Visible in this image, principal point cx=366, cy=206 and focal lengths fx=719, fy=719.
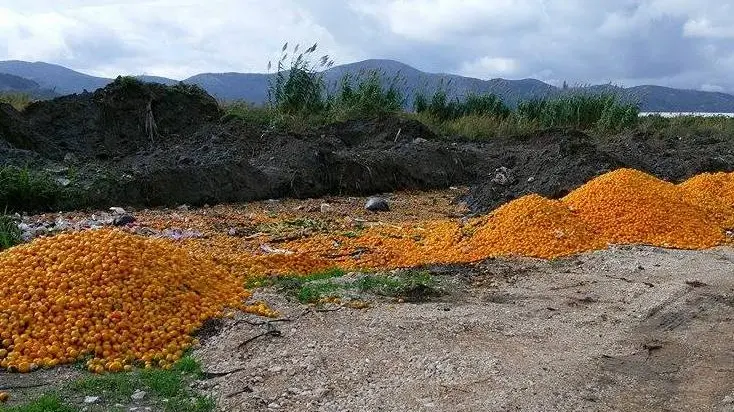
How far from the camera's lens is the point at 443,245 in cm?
754

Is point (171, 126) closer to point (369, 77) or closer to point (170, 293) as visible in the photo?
point (369, 77)

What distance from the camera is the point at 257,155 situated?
39.8 feet

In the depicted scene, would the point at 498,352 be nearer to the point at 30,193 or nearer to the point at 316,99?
the point at 30,193

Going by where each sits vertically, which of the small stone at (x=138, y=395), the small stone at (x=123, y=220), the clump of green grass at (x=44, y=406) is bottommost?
the small stone at (x=138, y=395)

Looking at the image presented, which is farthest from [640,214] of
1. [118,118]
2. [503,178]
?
[118,118]

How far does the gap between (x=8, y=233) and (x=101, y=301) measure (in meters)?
2.69

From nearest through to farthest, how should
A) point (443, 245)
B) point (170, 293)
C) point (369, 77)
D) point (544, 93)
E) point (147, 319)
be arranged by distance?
point (147, 319) < point (170, 293) < point (443, 245) < point (369, 77) < point (544, 93)

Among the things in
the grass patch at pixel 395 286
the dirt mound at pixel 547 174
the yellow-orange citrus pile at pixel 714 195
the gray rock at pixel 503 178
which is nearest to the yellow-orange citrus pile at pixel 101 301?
the grass patch at pixel 395 286

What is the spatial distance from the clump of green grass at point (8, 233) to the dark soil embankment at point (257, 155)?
2.14 metres

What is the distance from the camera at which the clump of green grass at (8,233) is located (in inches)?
255

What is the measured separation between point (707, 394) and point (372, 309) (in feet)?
7.31

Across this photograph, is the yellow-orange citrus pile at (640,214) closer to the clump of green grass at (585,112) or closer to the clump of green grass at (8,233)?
the clump of green grass at (8,233)

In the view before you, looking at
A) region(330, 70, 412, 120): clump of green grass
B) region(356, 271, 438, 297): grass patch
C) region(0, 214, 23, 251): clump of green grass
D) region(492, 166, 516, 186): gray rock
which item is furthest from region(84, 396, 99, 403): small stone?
region(330, 70, 412, 120): clump of green grass

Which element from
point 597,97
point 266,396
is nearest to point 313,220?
point 266,396
